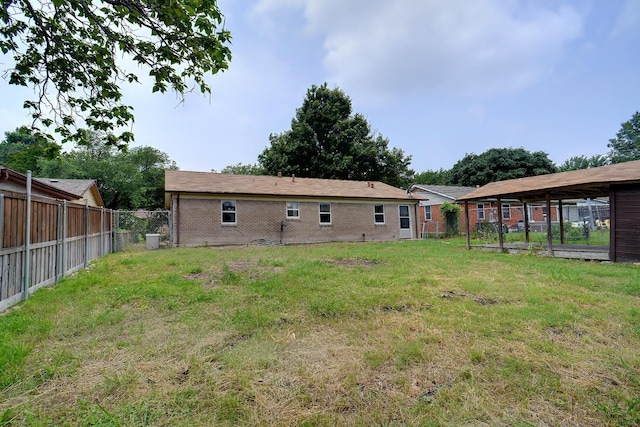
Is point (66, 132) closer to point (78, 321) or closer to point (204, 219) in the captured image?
point (78, 321)

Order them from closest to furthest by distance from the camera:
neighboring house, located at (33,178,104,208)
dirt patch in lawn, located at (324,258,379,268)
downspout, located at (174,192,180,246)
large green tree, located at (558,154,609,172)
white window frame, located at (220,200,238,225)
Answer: dirt patch in lawn, located at (324,258,379,268) → downspout, located at (174,192,180,246) → neighboring house, located at (33,178,104,208) → white window frame, located at (220,200,238,225) → large green tree, located at (558,154,609,172)

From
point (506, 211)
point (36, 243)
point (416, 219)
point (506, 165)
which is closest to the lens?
point (36, 243)

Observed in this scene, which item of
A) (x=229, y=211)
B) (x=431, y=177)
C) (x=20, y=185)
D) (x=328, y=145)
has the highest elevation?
(x=328, y=145)

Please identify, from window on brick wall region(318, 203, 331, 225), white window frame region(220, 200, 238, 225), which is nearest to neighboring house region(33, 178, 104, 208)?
white window frame region(220, 200, 238, 225)

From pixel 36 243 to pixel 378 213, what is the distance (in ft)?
54.7

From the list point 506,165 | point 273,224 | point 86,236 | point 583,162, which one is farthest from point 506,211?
point 583,162

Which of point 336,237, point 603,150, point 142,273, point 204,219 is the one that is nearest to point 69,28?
point 142,273

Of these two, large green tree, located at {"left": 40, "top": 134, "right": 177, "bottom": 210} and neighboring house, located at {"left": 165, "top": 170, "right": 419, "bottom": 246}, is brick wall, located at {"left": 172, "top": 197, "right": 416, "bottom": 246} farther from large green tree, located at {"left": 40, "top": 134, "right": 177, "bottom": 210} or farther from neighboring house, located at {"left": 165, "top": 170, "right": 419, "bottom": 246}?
large green tree, located at {"left": 40, "top": 134, "right": 177, "bottom": 210}

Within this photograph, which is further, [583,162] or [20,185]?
[583,162]

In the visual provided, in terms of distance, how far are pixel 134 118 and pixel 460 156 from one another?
42233mm

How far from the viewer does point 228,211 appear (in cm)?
1559

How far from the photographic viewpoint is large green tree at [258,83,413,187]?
2803 cm

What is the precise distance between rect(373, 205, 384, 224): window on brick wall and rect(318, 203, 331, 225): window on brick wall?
3.26 meters

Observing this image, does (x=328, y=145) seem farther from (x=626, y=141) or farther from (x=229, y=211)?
(x=626, y=141)
